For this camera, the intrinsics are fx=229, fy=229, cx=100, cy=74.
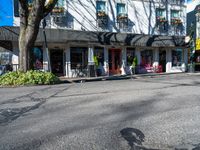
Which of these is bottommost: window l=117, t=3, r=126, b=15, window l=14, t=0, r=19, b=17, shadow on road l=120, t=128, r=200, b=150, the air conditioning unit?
shadow on road l=120, t=128, r=200, b=150

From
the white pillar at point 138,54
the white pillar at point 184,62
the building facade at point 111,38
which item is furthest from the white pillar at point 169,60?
the white pillar at point 138,54

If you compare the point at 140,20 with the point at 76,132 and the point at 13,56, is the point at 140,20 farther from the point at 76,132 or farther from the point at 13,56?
the point at 76,132

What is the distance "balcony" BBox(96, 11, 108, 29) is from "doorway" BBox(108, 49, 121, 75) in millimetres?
2454

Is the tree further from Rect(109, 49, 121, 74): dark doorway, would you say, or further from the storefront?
Rect(109, 49, 121, 74): dark doorway

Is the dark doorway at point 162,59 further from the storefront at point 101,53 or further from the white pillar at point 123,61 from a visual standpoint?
the white pillar at point 123,61

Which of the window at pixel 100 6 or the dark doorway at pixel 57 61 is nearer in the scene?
the dark doorway at pixel 57 61

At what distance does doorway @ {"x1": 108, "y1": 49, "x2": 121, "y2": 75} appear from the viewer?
21.9 meters

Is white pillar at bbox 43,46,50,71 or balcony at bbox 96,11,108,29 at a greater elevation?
balcony at bbox 96,11,108,29

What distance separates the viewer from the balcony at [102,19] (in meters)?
20.8

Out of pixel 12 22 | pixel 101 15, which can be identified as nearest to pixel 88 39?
pixel 101 15

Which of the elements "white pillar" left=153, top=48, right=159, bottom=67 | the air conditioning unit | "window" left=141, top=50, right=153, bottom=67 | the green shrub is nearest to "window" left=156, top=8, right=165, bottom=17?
"white pillar" left=153, top=48, right=159, bottom=67

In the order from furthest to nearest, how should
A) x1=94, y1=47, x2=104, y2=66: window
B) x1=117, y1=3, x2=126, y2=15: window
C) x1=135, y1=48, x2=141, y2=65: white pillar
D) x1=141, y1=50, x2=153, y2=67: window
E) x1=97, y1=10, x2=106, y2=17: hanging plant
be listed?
1. x1=141, y1=50, x2=153, y2=67: window
2. x1=135, y1=48, x2=141, y2=65: white pillar
3. x1=117, y1=3, x2=126, y2=15: window
4. x1=94, y1=47, x2=104, y2=66: window
5. x1=97, y1=10, x2=106, y2=17: hanging plant

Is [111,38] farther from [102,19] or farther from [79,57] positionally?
[79,57]

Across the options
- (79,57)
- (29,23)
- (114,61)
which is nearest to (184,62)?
(114,61)
